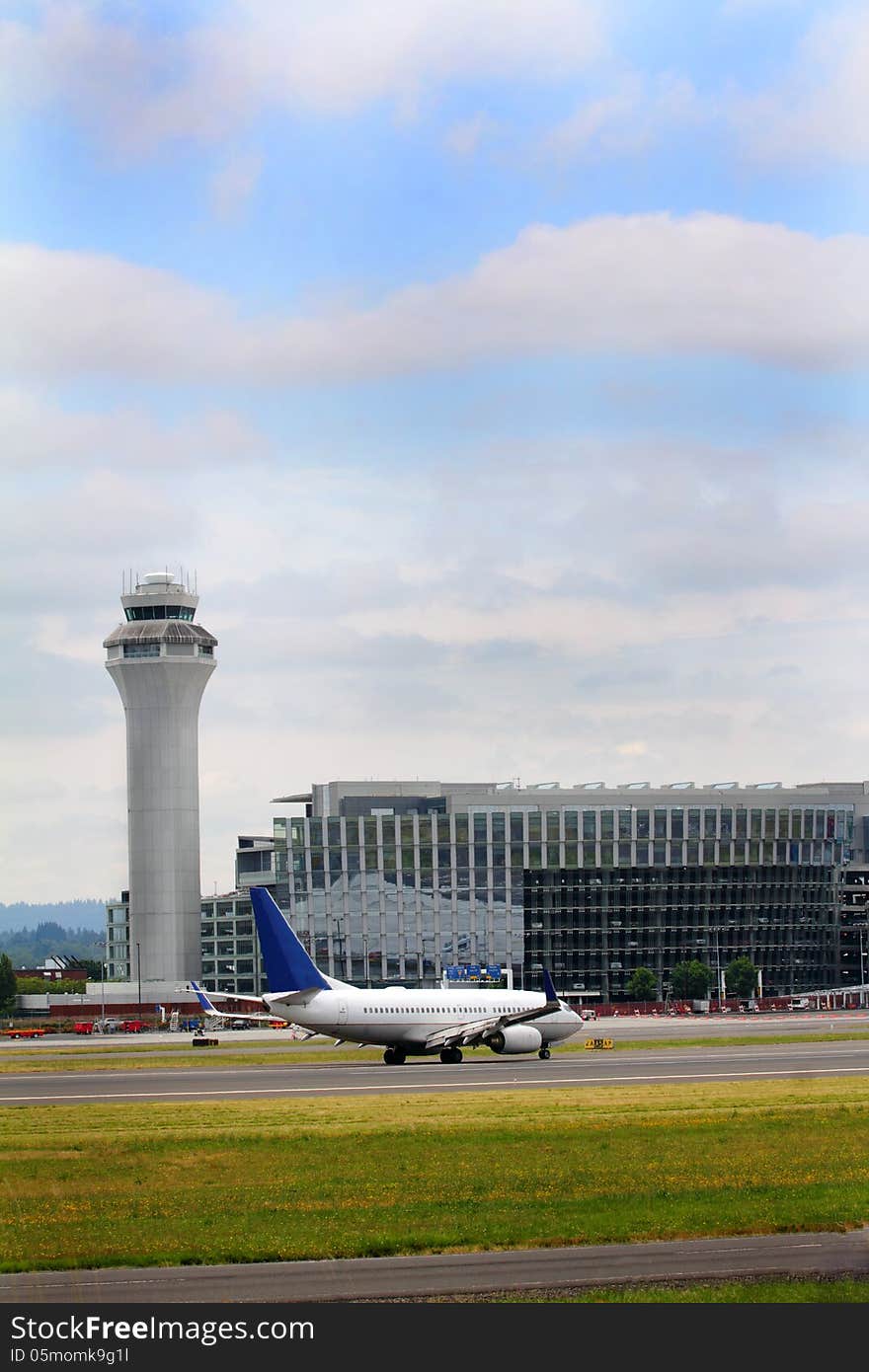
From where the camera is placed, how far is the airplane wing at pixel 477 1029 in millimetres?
83875

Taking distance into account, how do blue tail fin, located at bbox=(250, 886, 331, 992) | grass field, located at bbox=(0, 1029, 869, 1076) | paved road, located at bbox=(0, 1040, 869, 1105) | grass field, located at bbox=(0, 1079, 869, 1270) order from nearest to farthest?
grass field, located at bbox=(0, 1079, 869, 1270) < paved road, located at bbox=(0, 1040, 869, 1105) < blue tail fin, located at bbox=(250, 886, 331, 992) < grass field, located at bbox=(0, 1029, 869, 1076)

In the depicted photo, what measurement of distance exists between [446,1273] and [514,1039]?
63873 mm

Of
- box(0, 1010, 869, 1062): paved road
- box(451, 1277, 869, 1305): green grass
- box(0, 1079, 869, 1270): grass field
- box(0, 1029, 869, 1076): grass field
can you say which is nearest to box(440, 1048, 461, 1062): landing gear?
box(0, 1029, 869, 1076): grass field

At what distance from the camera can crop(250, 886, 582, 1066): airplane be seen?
80375mm

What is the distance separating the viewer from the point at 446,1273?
23.9 m

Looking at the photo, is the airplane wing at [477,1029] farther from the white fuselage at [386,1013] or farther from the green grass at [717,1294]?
the green grass at [717,1294]

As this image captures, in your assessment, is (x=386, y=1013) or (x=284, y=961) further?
(x=386, y=1013)

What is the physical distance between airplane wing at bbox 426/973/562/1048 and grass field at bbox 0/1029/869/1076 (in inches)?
224

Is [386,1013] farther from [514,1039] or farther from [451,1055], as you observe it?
[514,1039]

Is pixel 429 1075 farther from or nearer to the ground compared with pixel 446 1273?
nearer to the ground

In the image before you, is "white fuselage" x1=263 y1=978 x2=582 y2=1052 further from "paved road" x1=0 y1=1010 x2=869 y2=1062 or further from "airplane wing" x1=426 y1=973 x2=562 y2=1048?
"paved road" x1=0 y1=1010 x2=869 y2=1062

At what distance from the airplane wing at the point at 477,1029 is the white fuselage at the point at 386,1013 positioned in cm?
32

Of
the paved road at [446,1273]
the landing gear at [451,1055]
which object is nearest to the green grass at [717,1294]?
the paved road at [446,1273]

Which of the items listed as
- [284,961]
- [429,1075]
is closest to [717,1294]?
[429,1075]
